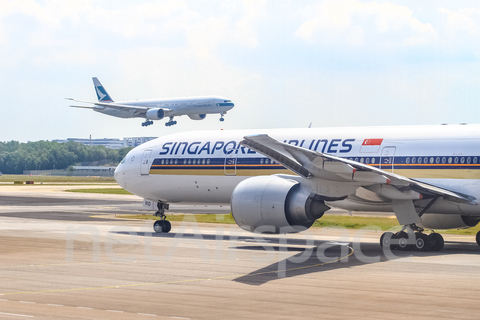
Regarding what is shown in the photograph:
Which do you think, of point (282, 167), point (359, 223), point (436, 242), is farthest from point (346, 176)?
point (359, 223)

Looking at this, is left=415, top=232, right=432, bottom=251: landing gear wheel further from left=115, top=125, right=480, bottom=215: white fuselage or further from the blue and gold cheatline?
the blue and gold cheatline

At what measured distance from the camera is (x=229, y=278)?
16203mm

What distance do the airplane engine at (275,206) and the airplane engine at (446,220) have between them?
5315 millimetres

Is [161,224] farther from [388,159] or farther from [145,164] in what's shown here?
[388,159]

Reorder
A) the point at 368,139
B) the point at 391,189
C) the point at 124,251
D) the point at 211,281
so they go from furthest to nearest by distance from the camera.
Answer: the point at 368,139
the point at 124,251
the point at 391,189
the point at 211,281

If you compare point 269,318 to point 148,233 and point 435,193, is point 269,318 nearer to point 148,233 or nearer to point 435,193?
point 435,193

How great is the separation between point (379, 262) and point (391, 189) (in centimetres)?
253

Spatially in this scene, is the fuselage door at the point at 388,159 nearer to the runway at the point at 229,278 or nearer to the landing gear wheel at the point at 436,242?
the landing gear wheel at the point at 436,242

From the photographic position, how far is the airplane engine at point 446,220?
23.4 m

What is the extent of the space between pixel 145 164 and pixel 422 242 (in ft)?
41.5

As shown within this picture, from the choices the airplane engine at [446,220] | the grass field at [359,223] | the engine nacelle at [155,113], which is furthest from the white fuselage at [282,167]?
the engine nacelle at [155,113]

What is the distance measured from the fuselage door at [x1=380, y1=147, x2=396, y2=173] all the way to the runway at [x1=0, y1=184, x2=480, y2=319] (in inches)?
110

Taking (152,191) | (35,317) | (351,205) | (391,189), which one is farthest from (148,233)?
(35,317)

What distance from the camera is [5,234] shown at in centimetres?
2734
